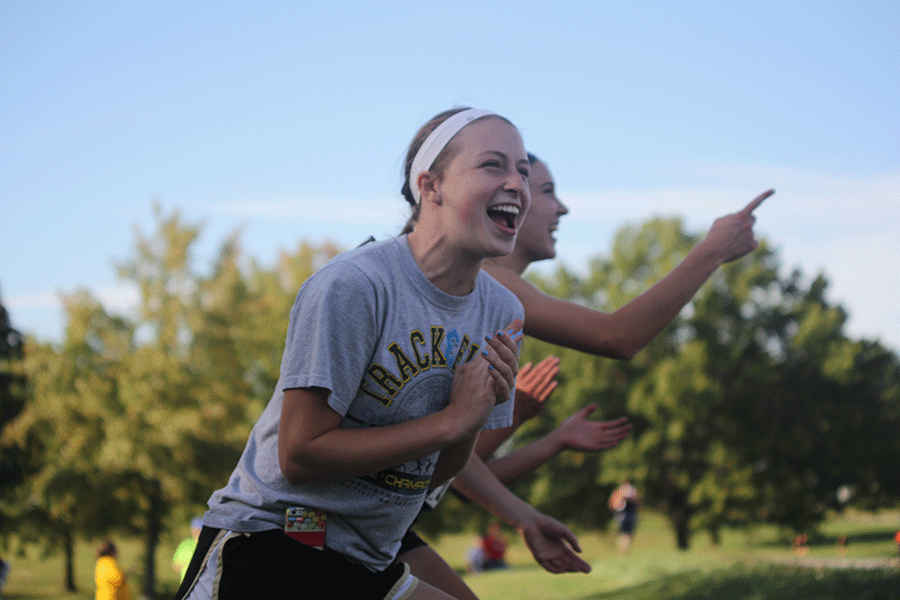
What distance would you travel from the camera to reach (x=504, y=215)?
8.12ft

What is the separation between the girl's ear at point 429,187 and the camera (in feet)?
8.14

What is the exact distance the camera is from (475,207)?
2379mm

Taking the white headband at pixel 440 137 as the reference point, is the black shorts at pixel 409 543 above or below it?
below

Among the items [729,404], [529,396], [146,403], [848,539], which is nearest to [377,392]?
[529,396]

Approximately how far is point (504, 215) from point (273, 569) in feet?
3.83

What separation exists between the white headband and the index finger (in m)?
1.46

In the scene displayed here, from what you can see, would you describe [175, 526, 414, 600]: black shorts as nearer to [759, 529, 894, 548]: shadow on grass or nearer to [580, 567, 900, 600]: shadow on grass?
[580, 567, 900, 600]: shadow on grass

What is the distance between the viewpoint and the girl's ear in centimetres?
248

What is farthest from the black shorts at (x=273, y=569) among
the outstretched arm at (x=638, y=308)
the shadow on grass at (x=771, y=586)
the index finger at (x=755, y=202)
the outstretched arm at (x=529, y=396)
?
the shadow on grass at (x=771, y=586)

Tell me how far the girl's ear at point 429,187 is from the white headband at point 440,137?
0.06 feet

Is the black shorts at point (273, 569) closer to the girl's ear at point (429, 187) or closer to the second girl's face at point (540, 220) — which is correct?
the girl's ear at point (429, 187)

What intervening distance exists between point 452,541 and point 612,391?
921 inches

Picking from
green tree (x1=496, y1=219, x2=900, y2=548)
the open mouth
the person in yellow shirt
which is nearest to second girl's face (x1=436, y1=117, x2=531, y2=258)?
the open mouth

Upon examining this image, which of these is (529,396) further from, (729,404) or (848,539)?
(848,539)
